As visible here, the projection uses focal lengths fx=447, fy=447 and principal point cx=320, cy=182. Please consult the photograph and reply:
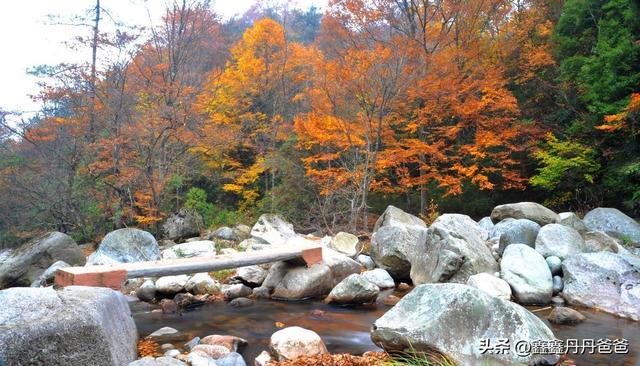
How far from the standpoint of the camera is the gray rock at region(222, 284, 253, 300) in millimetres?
7091

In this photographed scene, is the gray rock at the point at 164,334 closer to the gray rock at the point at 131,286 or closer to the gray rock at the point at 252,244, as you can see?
the gray rock at the point at 131,286

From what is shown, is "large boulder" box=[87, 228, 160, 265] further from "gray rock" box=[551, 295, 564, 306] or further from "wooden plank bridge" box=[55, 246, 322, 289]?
"gray rock" box=[551, 295, 564, 306]

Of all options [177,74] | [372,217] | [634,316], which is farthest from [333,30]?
[634,316]

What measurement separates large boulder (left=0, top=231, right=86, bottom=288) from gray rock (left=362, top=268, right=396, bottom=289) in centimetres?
577

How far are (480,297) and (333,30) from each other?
12035mm

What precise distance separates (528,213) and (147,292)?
291 inches

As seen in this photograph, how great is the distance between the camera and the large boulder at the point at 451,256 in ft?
22.0

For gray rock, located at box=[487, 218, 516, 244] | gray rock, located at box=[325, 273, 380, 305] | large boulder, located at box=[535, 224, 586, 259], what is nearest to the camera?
gray rock, located at box=[325, 273, 380, 305]

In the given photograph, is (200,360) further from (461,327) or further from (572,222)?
(572,222)

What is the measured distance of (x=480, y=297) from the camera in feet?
12.7

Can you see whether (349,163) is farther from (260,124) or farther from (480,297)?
(480,297)

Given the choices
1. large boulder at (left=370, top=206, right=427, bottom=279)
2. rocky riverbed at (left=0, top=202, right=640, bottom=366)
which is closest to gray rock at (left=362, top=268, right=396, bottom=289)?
rocky riverbed at (left=0, top=202, right=640, bottom=366)

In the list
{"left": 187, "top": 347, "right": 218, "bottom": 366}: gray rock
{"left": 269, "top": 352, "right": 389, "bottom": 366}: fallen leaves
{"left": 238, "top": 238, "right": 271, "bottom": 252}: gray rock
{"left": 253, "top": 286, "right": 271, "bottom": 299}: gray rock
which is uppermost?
{"left": 187, "top": 347, "right": 218, "bottom": 366}: gray rock

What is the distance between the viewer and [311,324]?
5.64 meters
